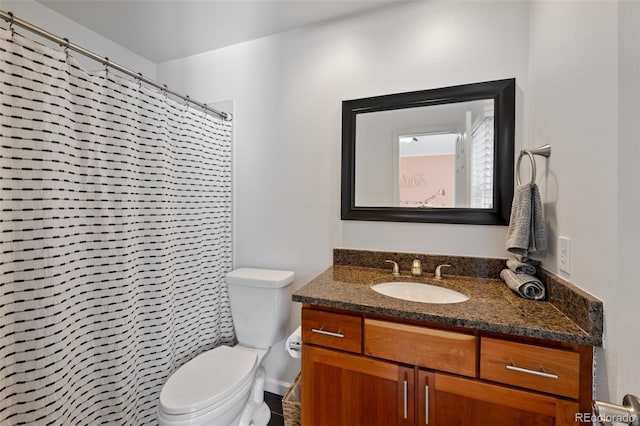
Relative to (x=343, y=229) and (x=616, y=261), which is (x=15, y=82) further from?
(x=616, y=261)

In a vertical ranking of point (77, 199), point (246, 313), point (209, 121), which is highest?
point (209, 121)

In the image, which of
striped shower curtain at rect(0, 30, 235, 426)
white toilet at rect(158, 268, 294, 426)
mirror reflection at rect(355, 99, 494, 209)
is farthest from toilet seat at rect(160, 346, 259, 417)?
mirror reflection at rect(355, 99, 494, 209)

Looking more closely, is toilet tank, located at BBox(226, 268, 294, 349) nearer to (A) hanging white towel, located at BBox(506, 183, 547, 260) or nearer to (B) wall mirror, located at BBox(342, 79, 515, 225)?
(B) wall mirror, located at BBox(342, 79, 515, 225)

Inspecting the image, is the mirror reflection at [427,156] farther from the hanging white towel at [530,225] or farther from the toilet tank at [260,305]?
the toilet tank at [260,305]

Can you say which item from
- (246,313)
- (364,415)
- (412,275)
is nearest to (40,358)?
(246,313)

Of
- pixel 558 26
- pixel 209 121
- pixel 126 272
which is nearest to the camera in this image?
pixel 558 26

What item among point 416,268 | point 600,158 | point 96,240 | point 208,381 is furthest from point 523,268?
point 96,240

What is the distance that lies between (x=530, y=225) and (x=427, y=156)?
61 cm

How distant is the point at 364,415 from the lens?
1.09 metres

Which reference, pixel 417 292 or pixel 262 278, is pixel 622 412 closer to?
pixel 417 292

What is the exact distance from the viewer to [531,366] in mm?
885

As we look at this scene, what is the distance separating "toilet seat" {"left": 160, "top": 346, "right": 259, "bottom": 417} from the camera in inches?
46.9

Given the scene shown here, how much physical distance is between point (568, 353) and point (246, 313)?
5.10ft

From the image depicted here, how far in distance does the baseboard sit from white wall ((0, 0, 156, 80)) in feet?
8.21
